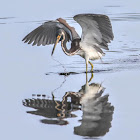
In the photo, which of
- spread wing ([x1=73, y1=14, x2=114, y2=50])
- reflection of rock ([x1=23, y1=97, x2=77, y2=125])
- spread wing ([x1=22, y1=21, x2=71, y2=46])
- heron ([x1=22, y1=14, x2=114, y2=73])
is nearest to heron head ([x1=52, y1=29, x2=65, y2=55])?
heron ([x1=22, y1=14, x2=114, y2=73])

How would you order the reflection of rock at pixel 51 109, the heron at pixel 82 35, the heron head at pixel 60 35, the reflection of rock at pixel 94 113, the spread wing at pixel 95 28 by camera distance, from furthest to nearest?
1. the heron head at pixel 60 35
2. the heron at pixel 82 35
3. the spread wing at pixel 95 28
4. the reflection of rock at pixel 51 109
5. the reflection of rock at pixel 94 113

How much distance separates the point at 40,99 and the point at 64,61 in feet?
11.1

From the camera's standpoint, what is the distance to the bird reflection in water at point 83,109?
787cm

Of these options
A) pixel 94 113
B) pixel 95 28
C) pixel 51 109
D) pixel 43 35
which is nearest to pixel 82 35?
pixel 95 28

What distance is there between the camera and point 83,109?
8.71m

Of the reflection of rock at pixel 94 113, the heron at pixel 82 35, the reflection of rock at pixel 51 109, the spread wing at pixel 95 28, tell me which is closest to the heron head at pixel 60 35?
the heron at pixel 82 35

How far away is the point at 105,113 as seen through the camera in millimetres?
8516

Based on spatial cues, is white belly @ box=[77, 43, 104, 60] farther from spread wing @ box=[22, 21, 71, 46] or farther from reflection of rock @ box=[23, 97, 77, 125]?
reflection of rock @ box=[23, 97, 77, 125]

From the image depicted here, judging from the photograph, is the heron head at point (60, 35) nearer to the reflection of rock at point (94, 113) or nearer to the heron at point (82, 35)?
the heron at point (82, 35)

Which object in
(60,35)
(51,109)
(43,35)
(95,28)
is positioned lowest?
(51,109)

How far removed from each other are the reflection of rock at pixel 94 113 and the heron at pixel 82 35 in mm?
1412

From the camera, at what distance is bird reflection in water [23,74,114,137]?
310 inches

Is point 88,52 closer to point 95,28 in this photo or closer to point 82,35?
point 82,35

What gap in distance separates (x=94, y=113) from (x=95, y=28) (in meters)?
2.94
